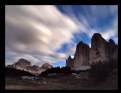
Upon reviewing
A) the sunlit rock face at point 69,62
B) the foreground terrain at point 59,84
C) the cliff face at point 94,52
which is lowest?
the foreground terrain at point 59,84

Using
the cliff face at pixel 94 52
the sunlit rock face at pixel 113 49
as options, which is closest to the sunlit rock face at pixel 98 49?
the cliff face at pixel 94 52

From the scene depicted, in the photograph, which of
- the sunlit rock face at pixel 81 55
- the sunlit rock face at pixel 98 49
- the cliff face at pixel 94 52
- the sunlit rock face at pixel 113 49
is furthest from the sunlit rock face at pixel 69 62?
the sunlit rock face at pixel 113 49

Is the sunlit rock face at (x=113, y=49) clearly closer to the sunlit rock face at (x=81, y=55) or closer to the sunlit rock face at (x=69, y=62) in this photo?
the sunlit rock face at (x=81, y=55)

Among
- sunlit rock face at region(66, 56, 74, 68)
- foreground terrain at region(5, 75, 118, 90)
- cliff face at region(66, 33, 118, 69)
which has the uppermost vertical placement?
cliff face at region(66, 33, 118, 69)

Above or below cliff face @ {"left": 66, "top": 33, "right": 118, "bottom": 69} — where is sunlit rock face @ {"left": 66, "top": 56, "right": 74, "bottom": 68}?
below

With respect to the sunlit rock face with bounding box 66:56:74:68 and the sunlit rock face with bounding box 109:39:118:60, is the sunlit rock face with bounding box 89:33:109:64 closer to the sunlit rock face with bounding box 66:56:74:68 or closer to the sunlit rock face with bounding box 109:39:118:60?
the sunlit rock face with bounding box 109:39:118:60

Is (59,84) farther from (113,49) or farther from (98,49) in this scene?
(113,49)

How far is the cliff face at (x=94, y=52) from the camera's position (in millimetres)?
8055

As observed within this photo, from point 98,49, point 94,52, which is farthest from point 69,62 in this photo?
point 98,49

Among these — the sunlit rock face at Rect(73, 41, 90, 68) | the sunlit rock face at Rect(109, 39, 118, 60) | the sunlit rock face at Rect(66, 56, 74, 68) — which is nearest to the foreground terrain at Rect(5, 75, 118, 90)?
the sunlit rock face at Rect(66, 56, 74, 68)

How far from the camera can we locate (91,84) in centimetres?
819

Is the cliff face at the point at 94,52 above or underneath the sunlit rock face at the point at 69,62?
above

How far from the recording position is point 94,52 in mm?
8398

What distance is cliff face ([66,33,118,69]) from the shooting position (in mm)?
8055
